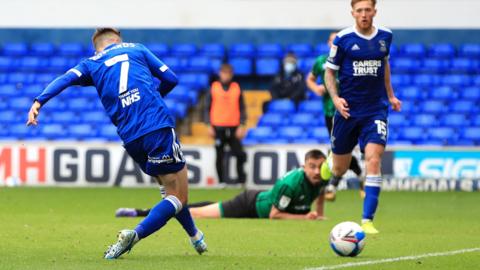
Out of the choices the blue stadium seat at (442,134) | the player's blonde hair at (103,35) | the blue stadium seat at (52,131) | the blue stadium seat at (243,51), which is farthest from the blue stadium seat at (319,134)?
the player's blonde hair at (103,35)

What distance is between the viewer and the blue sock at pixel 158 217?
841 centimetres

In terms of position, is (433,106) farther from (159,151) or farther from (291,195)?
(159,151)

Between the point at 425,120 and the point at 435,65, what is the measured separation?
1.98 meters

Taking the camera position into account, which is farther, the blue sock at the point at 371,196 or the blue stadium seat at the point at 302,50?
the blue stadium seat at the point at 302,50

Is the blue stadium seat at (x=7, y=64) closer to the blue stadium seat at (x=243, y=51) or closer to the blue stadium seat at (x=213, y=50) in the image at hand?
the blue stadium seat at (x=213, y=50)

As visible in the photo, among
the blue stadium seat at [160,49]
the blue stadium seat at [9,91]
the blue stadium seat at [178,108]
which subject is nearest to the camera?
the blue stadium seat at [178,108]

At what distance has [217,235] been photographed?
1086 centimetres

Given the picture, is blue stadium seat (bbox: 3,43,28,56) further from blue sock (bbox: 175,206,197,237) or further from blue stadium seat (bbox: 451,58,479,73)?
blue sock (bbox: 175,206,197,237)

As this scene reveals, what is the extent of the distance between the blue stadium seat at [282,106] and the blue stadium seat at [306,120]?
7.0 inches

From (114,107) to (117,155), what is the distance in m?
11.6

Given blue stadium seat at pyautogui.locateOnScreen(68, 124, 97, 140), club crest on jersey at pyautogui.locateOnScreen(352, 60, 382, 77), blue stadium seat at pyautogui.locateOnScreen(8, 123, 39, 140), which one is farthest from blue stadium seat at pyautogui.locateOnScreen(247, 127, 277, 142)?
club crest on jersey at pyautogui.locateOnScreen(352, 60, 382, 77)

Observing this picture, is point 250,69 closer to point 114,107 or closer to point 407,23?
point 407,23

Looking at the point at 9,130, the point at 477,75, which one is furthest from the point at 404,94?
the point at 9,130

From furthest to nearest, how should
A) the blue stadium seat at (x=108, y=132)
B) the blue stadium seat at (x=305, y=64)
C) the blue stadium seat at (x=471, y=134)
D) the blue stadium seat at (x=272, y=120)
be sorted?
the blue stadium seat at (x=305, y=64) < the blue stadium seat at (x=272, y=120) < the blue stadium seat at (x=108, y=132) < the blue stadium seat at (x=471, y=134)
